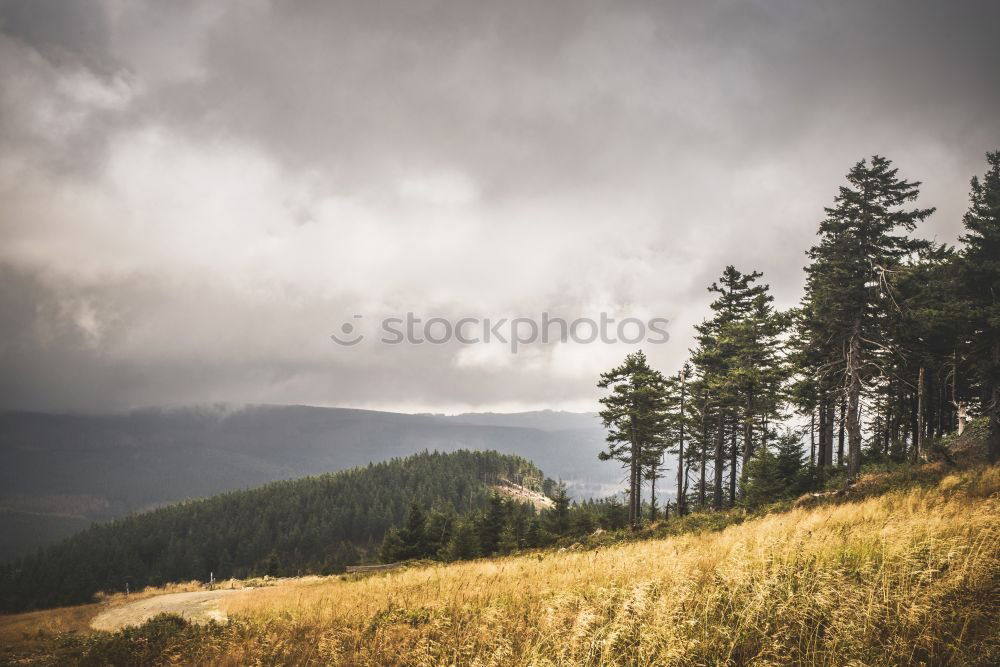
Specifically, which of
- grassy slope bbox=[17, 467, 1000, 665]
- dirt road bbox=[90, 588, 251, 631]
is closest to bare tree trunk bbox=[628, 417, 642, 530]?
grassy slope bbox=[17, 467, 1000, 665]

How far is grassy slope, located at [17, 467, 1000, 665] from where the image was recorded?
445 cm

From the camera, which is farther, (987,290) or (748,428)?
(748,428)

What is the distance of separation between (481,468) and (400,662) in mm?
170810

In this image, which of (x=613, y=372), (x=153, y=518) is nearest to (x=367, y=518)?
(x=153, y=518)

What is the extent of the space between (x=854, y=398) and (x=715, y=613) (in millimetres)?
19897

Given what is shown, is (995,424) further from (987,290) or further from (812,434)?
(812,434)

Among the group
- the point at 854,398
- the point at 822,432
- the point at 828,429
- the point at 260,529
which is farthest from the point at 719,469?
the point at 260,529

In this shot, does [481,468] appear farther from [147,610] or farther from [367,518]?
[147,610]

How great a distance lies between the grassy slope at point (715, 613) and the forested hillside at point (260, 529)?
308 feet

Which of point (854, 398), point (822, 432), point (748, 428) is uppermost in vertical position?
point (854, 398)

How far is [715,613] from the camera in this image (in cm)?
527

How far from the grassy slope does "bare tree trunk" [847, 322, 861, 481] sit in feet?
39.7

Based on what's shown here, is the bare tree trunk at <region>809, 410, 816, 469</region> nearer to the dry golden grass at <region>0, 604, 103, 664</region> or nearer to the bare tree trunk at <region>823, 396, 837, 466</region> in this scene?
the bare tree trunk at <region>823, 396, 837, 466</region>

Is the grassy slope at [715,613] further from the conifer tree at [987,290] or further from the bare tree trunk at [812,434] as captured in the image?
the bare tree trunk at [812,434]
